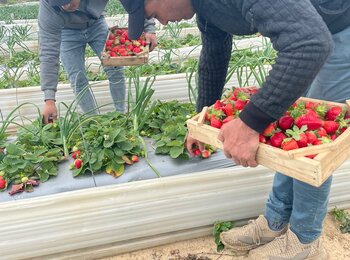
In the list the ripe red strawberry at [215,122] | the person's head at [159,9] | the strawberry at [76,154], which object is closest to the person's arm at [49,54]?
the strawberry at [76,154]

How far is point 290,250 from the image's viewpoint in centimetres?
171

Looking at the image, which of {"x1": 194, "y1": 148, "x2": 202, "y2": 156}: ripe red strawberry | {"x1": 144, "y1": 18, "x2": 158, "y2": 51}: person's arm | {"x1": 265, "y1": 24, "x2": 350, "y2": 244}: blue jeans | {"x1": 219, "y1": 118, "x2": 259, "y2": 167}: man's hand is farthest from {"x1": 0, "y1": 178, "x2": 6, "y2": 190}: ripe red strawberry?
Result: {"x1": 144, "y1": 18, "x2": 158, "y2": 51}: person's arm

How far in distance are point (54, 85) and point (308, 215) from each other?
5.15 feet

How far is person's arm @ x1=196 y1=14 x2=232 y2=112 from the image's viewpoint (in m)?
1.59

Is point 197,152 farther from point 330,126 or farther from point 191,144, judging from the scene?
point 330,126

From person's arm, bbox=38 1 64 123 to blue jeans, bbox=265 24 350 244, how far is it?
1.36 meters

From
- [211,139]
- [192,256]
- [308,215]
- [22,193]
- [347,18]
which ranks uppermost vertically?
[347,18]

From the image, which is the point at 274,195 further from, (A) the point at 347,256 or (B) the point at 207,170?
(A) the point at 347,256

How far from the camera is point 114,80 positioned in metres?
3.08

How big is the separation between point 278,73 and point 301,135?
29 centimetres

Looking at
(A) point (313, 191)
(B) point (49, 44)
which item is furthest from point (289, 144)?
(B) point (49, 44)

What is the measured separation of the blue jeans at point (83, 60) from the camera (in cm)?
282

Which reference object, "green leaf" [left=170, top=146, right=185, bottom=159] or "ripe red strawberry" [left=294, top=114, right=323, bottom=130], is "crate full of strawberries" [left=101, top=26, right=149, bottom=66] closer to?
"green leaf" [left=170, top=146, right=185, bottom=159]

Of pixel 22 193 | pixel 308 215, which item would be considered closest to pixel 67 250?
pixel 22 193
